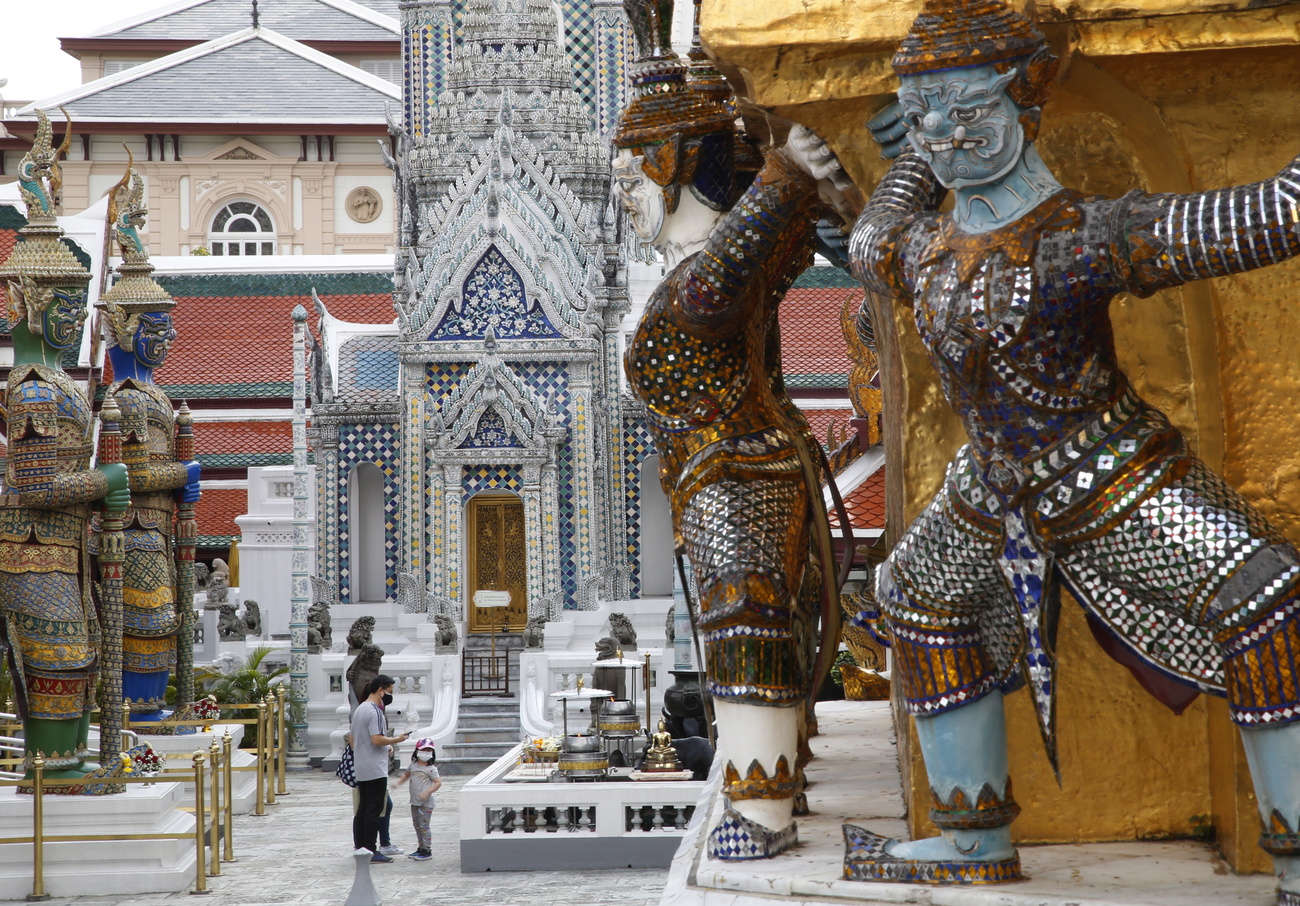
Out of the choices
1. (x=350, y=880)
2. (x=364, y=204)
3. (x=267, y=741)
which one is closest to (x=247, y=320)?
(x=267, y=741)

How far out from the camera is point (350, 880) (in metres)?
10.1

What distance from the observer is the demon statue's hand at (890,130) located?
121 inches

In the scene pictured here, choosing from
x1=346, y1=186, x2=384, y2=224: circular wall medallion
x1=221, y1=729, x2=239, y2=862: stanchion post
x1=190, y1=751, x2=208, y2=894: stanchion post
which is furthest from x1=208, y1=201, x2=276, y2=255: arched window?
x1=190, y1=751, x2=208, y2=894: stanchion post

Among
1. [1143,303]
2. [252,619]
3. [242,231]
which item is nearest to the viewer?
[1143,303]

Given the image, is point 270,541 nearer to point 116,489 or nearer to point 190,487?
point 190,487

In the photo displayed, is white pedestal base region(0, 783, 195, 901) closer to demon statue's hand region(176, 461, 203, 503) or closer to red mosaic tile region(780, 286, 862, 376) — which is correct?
demon statue's hand region(176, 461, 203, 503)

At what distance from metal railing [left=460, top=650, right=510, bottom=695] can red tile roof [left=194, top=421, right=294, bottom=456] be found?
17.5 feet

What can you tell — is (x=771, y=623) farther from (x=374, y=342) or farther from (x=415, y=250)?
(x=374, y=342)

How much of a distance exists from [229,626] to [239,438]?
140 inches

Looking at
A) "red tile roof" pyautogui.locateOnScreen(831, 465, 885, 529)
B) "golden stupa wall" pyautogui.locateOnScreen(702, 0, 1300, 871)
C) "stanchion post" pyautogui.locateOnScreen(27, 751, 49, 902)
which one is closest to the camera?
"golden stupa wall" pyautogui.locateOnScreen(702, 0, 1300, 871)

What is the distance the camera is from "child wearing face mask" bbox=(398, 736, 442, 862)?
10602mm

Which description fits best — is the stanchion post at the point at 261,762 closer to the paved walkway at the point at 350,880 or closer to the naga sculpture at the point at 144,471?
the paved walkway at the point at 350,880

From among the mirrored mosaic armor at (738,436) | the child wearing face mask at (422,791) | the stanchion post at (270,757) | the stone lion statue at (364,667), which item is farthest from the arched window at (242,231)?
the mirrored mosaic armor at (738,436)

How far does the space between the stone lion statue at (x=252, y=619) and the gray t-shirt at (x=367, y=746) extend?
849 cm
